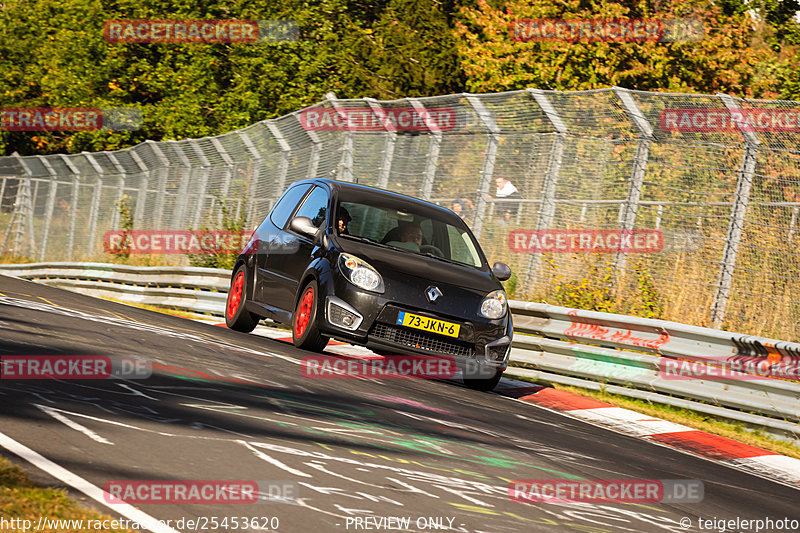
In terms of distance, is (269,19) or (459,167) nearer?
(459,167)

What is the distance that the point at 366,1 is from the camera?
43281 mm

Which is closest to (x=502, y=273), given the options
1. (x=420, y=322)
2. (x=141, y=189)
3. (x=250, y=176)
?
(x=420, y=322)

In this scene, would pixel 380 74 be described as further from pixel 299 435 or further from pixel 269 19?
pixel 299 435

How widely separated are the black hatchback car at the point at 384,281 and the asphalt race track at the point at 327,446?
0.66 meters

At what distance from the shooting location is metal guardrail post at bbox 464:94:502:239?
15594 mm

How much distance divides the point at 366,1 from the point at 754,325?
3336cm

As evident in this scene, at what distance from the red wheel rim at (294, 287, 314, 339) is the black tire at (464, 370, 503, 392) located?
1.52 metres

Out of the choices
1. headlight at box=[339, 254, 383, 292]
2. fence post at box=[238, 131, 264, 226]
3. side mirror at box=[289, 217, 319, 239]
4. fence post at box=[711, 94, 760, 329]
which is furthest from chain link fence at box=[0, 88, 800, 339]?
side mirror at box=[289, 217, 319, 239]

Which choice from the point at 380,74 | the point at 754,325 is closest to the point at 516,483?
the point at 754,325

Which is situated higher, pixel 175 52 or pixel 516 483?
A: pixel 175 52

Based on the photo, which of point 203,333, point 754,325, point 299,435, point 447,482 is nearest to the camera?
point 447,482

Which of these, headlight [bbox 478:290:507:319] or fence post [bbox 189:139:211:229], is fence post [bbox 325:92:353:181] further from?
headlight [bbox 478:290:507:319]

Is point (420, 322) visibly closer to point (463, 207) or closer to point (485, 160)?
point (485, 160)

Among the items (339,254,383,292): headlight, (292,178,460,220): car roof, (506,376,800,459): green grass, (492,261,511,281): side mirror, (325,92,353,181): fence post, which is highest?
(325,92,353,181): fence post
